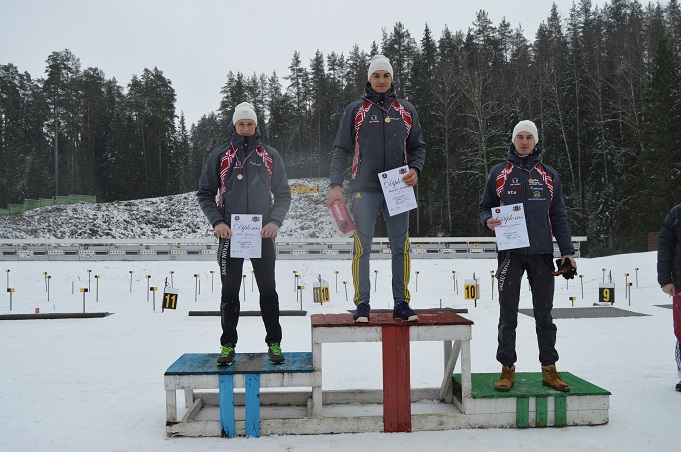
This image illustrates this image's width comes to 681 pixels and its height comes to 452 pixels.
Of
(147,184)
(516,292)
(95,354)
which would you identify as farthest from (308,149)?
(516,292)

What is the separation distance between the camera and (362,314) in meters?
4.40

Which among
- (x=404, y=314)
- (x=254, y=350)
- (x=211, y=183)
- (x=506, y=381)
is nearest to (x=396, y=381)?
(x=404, y=314)

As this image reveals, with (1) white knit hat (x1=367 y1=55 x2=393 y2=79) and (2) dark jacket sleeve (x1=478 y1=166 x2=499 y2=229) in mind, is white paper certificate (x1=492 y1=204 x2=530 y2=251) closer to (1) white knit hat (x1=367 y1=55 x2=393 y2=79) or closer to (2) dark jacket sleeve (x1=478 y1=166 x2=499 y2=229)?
(2) dark jacket sleeve (x1=478 y1=166 x2=499 y2=229)

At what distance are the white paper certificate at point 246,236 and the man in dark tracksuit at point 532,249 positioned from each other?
6.79 ft

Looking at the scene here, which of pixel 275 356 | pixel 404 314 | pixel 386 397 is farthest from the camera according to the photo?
pixel 275 356

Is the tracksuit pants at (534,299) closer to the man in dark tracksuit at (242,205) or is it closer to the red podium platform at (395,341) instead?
the red podium platform at (395,341)

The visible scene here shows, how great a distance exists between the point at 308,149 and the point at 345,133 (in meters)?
50.1

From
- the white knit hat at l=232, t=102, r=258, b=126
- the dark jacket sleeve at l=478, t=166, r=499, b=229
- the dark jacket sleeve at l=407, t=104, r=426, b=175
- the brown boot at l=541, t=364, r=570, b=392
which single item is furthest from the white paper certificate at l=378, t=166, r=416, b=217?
the brown boot at l=541, t=364, r=570, b=392

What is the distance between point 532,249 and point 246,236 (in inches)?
98.7

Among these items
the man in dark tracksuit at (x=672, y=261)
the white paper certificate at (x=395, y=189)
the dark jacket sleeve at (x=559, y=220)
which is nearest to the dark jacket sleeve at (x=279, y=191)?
the white paper certificate at (x=395, y=189)

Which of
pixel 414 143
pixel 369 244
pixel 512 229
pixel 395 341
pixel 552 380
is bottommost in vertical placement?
pixel 552 380

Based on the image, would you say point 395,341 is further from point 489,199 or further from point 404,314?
point 489,199

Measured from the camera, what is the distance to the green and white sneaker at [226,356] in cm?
445

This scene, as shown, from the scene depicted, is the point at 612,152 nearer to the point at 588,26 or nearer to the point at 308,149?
the point at 588,26
